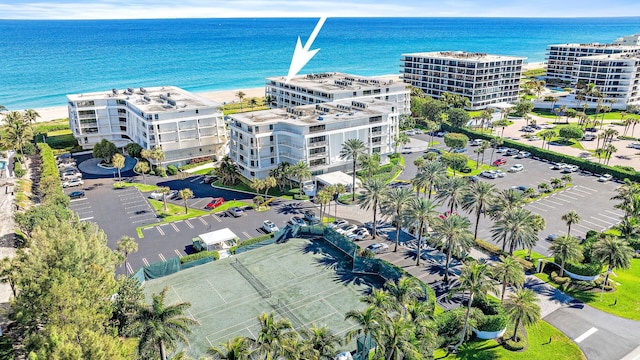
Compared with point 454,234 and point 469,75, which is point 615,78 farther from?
point 454,234

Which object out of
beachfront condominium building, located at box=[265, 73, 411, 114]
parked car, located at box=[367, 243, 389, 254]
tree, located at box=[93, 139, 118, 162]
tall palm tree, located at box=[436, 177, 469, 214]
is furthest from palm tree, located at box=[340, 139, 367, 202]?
tree, located at box=[93, 139, 118, 162]

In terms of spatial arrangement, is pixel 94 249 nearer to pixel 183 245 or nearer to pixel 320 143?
pixel 183 245

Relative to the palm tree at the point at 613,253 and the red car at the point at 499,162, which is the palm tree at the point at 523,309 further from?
the red car at the point at 499,162

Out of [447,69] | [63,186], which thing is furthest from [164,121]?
[447,69]

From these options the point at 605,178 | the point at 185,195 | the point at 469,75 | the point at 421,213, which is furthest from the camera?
the point at 469,75

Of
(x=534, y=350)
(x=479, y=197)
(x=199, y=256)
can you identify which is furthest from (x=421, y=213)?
(x=199, y=256)
